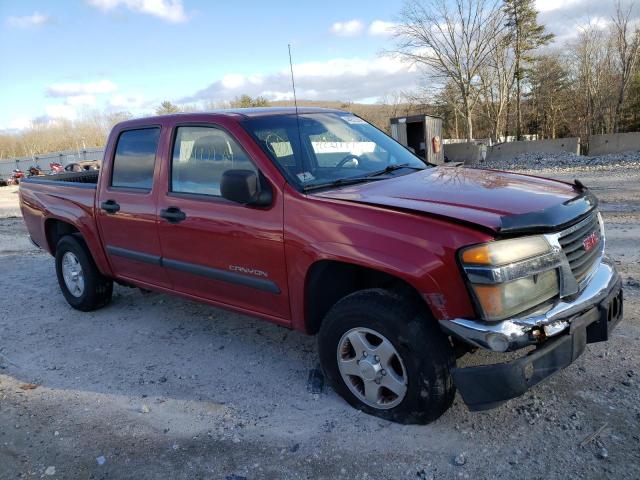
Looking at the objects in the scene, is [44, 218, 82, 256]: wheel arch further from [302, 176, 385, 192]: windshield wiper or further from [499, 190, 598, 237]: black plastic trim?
[499, 190, 598, 237]: black plastic trim

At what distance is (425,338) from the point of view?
2.71 meters

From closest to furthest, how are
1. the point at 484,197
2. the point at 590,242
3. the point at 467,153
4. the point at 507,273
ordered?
1. the point at 507,273
2. the point at 484,197
3. the point at 590,242
4. the point at 467,153

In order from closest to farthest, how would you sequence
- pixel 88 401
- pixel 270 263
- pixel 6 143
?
pixel 270 263
pixel 88 401
pixel 6 143

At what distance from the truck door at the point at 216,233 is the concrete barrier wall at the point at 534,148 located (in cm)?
2138

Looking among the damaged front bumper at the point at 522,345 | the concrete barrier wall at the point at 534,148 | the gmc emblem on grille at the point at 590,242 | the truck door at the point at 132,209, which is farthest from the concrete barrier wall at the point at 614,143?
the truck door at the point at 132,209

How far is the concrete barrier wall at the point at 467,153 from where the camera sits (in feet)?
79.3

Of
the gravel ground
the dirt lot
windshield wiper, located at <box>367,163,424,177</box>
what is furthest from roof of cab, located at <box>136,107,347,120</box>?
the gravel ground

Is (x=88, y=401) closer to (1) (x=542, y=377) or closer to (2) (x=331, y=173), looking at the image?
(2) (x=331, y=173)

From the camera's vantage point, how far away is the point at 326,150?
382 centimetres

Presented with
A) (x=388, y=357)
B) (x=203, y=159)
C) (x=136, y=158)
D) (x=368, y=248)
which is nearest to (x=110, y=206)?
(x=136, y=158)

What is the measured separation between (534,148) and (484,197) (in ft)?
74.2

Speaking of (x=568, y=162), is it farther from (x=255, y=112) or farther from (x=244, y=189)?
(x=244, y=189)

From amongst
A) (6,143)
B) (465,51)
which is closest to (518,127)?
(465,51)

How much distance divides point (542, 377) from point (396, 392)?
2.53ft
